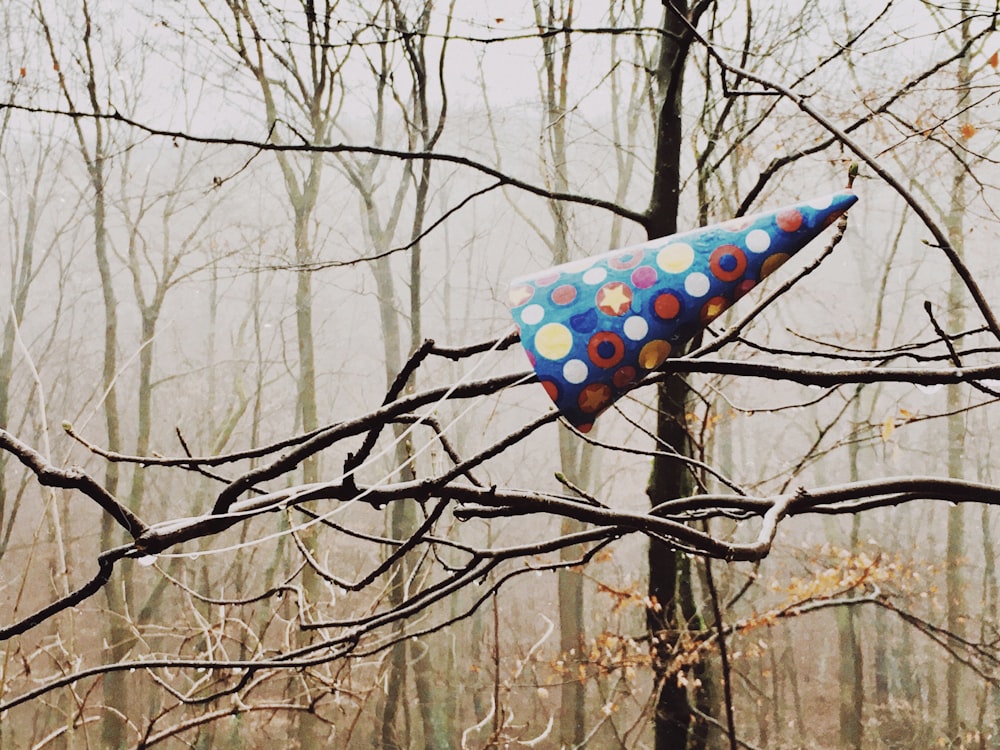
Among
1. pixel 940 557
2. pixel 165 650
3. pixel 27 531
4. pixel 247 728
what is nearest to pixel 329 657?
pixel 247 728

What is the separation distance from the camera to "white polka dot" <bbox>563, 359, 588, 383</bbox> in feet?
1.38

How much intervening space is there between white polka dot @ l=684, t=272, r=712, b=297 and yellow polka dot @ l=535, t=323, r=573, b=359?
0.09 m

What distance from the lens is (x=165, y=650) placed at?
13.9 ft

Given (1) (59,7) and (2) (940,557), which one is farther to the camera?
(2) (940,557)

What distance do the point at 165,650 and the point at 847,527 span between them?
5.14 metres

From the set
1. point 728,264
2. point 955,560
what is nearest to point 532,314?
point 728,264

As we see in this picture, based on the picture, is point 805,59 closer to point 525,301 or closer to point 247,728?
point 525,301

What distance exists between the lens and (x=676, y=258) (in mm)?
443

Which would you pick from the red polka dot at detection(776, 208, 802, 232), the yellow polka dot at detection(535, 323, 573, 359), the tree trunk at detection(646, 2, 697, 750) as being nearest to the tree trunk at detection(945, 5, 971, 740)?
the tree trunk at detection(646, 2, 697, 750)

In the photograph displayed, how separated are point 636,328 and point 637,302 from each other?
19 mm

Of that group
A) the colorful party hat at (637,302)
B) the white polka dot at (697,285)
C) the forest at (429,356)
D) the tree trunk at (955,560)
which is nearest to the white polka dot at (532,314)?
the colorful party hat at (637,302)

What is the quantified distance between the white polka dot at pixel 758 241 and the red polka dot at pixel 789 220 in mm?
12

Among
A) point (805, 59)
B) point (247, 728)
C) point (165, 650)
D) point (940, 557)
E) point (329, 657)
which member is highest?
point (805, 59)

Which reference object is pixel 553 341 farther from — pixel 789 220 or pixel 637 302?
pixel 789 220
